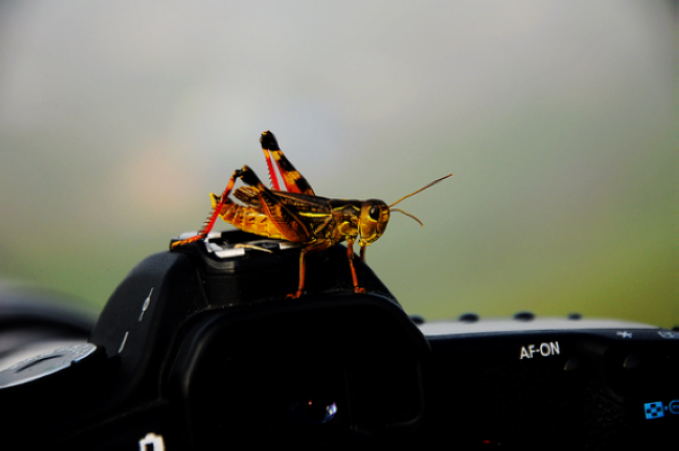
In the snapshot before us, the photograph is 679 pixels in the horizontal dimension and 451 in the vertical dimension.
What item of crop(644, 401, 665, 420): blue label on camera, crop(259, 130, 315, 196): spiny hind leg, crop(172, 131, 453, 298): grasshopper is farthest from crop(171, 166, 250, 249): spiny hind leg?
crop(644, 401, 665, 420): blue label on camera

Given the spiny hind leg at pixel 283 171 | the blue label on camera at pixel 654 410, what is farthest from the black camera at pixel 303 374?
the spiny hind leg at pixel 283 171

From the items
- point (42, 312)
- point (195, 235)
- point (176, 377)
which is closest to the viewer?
point (176, 377)

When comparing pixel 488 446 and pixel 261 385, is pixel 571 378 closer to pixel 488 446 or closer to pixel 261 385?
pixel 488 446

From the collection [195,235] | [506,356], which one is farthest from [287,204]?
[506,356]

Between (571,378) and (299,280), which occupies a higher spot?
(299,280)

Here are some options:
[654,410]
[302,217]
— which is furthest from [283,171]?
[654,410]
